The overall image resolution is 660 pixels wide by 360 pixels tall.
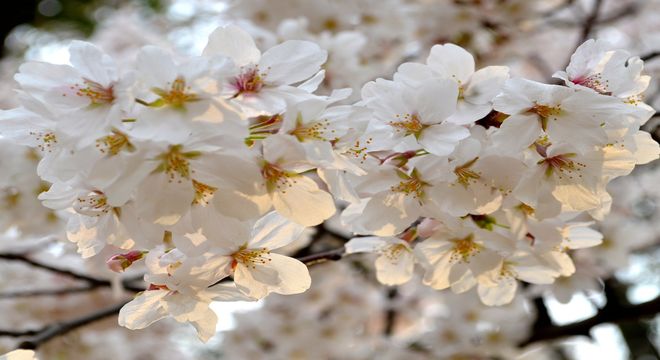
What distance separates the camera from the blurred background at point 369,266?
1951 millimetres

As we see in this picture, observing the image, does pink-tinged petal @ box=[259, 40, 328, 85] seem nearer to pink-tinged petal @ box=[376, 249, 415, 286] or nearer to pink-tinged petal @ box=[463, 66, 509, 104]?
pink-tinged petal @ box=[463, 66, 509, 104]

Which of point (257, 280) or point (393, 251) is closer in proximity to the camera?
point (257, 280)

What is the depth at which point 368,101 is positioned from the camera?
0.87 metres

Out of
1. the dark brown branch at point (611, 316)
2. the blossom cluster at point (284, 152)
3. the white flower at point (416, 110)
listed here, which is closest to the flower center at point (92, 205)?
the blossom cluster at point (284, 152)

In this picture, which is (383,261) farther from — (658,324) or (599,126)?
(658,324)

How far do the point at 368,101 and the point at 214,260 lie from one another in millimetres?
259

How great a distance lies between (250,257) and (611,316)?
1.27 metres

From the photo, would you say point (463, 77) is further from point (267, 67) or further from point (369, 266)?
point (369, 266)

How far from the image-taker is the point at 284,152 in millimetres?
763

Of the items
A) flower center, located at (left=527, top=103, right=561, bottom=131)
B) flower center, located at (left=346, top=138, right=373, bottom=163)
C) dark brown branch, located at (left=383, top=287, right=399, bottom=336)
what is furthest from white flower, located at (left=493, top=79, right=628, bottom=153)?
dark brown branch, located at (left=383, top=287, right=399, bottom=336)

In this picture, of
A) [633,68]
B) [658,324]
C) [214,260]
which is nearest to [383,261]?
[214,260]

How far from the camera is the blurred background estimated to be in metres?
1.95

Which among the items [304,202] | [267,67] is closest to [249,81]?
[267,67]

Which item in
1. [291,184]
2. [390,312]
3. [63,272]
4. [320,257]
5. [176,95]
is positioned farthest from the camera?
[390,312]
